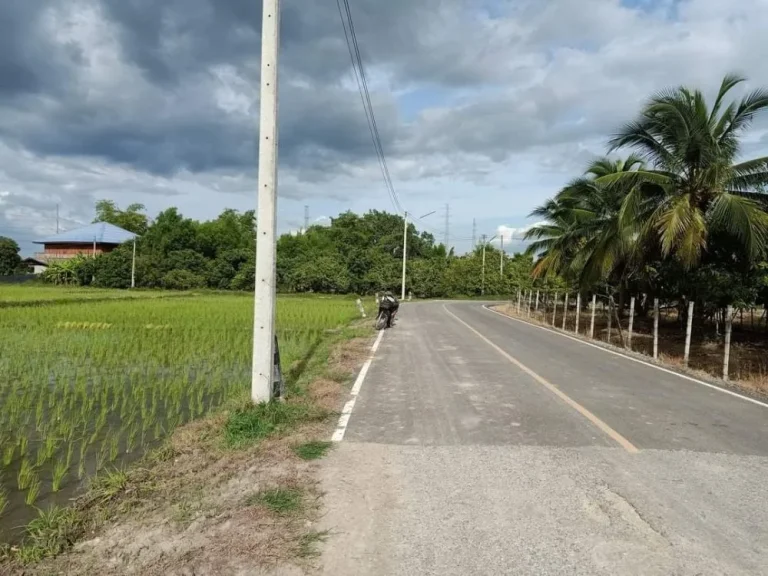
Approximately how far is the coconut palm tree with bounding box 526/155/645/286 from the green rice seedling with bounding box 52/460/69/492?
15.6 metres

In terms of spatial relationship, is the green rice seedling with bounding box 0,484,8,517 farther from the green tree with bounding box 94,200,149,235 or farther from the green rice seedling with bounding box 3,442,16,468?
the green tree with bounding box 94,200,149,235

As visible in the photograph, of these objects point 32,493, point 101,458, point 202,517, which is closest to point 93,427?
point 101,458

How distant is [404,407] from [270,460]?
270cm

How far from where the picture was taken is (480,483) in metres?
4.86

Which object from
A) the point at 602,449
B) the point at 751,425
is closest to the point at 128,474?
the point at 602,449

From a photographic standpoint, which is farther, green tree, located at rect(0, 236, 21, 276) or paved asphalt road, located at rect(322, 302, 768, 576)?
green tree, located at rect(0, 236, 21, 276)

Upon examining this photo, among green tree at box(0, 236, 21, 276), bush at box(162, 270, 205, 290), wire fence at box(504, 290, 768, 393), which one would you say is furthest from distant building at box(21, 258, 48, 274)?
wire fence at box(504, 290, 768, 393)

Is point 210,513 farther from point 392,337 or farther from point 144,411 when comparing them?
point 392,337

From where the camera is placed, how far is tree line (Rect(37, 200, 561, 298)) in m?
64.2

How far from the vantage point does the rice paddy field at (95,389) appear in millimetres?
5684

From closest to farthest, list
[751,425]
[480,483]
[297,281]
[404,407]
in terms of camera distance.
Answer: [480,483] → [751,425] → [404,407] → [297,281]

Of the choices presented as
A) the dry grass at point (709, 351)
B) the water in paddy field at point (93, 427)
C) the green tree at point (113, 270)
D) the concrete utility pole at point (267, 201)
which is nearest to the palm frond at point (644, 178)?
the dry grass at point (709, 351)

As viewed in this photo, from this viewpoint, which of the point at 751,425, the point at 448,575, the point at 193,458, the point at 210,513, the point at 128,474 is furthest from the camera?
the point at 751,425

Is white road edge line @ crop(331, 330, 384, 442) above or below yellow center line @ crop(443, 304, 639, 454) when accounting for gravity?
below
